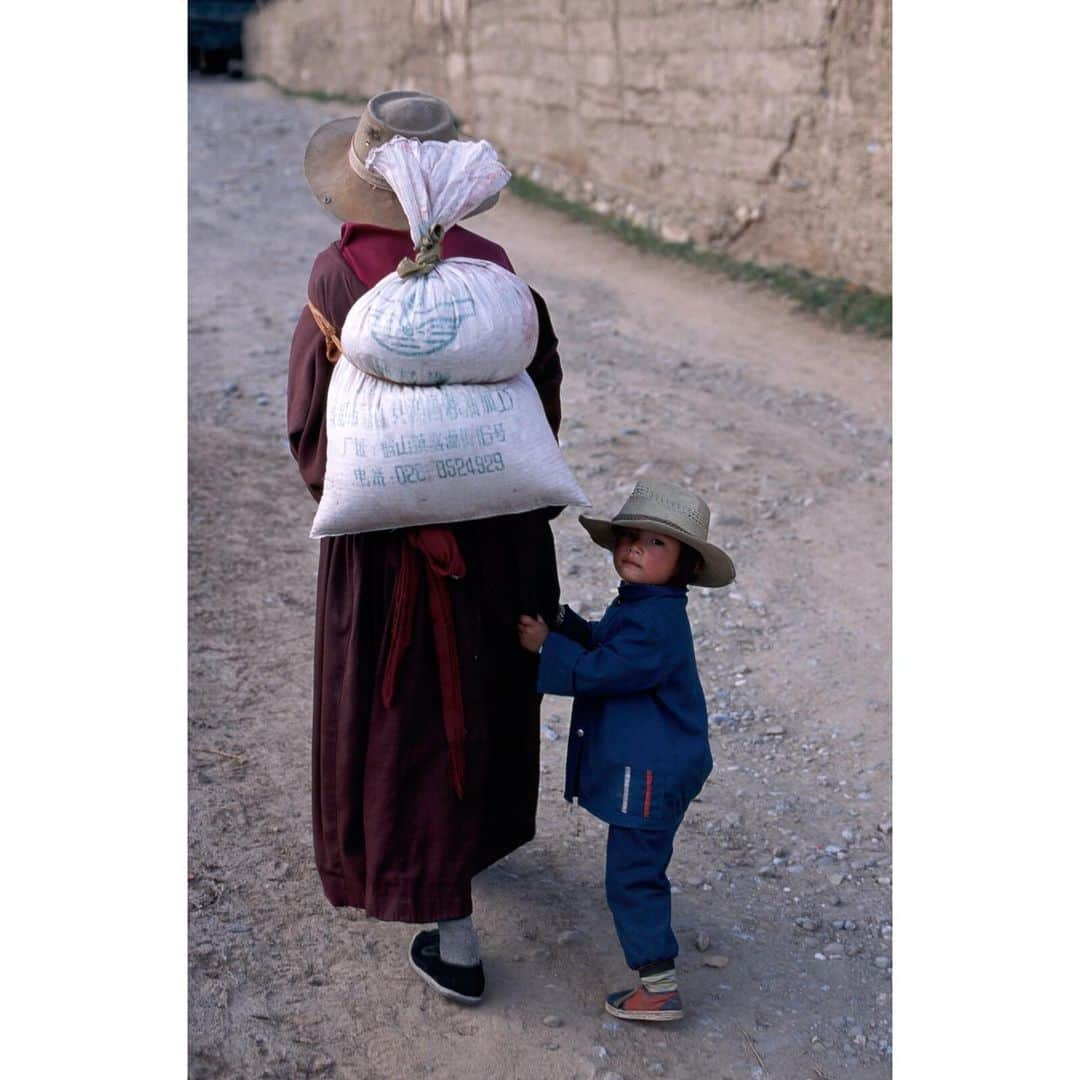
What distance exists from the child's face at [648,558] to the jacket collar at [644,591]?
0.01 meters

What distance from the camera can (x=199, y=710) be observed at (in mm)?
3725

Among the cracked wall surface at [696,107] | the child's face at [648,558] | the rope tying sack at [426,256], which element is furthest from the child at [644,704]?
the cracked wall surface at [696,107]

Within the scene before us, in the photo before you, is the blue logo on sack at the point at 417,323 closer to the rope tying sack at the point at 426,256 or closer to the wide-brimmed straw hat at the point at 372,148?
the rope tying sack at the point at 426,256

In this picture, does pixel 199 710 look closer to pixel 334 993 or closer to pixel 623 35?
pixel 334 993

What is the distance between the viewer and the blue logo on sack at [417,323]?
221 cm

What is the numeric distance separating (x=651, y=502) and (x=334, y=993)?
116 cm

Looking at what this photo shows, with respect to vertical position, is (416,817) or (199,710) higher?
(416,817)

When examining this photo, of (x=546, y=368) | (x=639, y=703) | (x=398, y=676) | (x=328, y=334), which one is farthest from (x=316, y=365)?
(x=639, y=703)

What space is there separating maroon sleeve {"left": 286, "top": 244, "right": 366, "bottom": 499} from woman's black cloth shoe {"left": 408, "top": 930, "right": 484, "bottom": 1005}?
96 cm

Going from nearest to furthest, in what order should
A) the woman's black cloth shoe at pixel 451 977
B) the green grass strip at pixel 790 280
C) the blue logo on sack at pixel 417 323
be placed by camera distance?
the blue logo on sack at pixel 417 323
the woman's black cloth shoe at pixel 451 977
the green grass strip at pixel 790 280

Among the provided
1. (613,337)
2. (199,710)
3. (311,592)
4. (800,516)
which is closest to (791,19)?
(613,337)

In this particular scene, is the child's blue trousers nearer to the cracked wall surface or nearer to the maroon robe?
the maroon robe

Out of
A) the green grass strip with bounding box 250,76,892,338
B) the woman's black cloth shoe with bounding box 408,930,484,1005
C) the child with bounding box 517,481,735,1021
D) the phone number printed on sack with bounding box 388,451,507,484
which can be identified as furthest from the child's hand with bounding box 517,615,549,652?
the green grass strip with bounding box 250,76,892,338

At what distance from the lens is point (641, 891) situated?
101 inches
